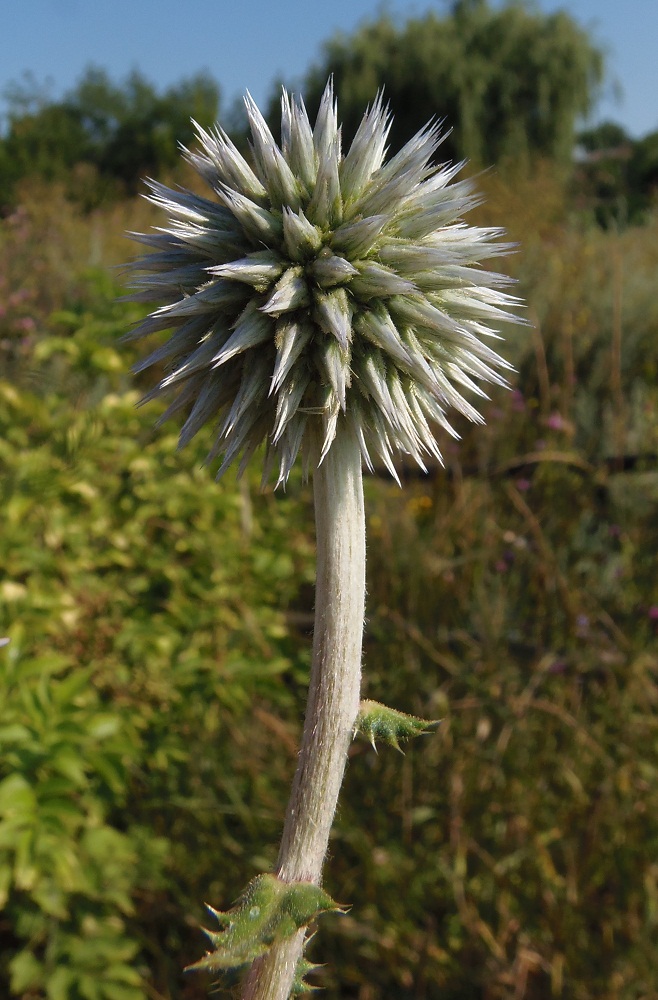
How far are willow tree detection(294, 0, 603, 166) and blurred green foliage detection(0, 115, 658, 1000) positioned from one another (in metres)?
23.7

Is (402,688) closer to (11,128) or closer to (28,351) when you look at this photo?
(28,351)

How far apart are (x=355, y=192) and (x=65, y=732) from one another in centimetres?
187

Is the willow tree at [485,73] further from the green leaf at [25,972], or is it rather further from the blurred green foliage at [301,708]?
the green leaf at [25,972]

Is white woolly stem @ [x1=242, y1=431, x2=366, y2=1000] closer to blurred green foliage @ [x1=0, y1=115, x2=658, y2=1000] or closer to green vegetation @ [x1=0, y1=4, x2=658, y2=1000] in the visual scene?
blurred green foliage @ [x1=0, y1=115, x2=658, y2=1000]

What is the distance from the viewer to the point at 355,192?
1.18 m

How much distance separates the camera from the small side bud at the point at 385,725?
1.04 metres

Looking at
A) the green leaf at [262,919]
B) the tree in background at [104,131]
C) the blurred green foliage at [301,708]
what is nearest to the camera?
the green leaf at [262,919]

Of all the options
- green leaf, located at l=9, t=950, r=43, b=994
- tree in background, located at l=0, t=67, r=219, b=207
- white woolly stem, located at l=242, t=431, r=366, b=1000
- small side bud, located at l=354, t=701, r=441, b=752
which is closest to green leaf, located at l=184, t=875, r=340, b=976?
white woolly stem, located at l=242, t=431, r=366, b=1000

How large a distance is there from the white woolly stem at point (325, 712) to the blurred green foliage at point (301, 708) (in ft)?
3.25

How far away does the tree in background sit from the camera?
20922 millimetres

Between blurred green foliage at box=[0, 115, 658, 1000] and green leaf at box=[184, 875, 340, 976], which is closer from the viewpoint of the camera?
green leaf at box=[184, 875, 340, 976]

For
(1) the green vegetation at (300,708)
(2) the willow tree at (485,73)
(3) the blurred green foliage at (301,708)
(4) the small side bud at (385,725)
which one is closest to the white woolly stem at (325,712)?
(4) the small side bud at (385,725)

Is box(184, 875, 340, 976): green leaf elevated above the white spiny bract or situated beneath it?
situated beneath

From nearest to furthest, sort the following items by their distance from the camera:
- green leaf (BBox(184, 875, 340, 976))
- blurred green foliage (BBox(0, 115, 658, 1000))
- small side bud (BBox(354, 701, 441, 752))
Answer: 1. green leaf (BBox(184, 875, 340, 976))
2. small side bud (BBox(354, 701, 441, 752))
3. blurred green foliage (BBox(0, 115, 658, 1000))
